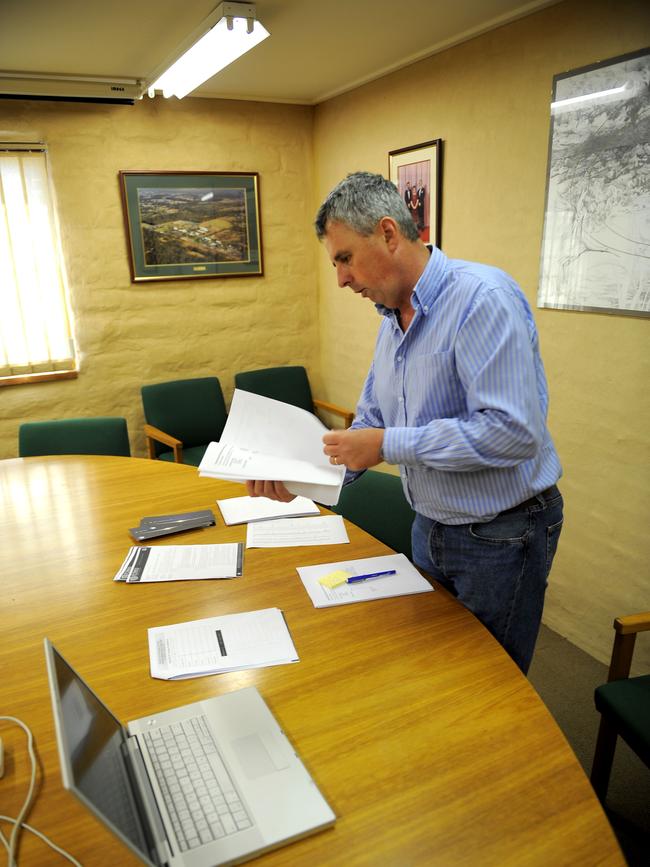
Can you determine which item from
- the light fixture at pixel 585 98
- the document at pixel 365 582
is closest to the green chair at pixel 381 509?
the document at pixel 365 582

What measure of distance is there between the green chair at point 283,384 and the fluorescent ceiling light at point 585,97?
85.4 inches

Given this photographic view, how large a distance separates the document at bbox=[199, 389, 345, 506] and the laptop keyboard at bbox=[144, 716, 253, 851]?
23.2 inches

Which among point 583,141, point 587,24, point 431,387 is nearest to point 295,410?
point 431,387

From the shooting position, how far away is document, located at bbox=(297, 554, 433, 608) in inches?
59.6

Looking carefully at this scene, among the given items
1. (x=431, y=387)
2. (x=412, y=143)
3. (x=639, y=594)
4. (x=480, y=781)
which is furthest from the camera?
(x=412, y=143)

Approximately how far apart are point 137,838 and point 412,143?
3354 mm

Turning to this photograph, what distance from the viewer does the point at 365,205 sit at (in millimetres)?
1431

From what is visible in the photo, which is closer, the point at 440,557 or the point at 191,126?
the point at 440,557

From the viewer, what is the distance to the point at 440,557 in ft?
5.23

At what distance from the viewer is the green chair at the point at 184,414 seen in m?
3.88

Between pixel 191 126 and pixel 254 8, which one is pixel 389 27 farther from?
pixel 191 126

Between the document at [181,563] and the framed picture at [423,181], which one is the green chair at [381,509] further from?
the framed picture at [423,181]

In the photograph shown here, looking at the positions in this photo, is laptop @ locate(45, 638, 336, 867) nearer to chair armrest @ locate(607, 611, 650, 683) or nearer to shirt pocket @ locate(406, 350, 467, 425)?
shirt pocket @ locate(406, 350, 467, 425)

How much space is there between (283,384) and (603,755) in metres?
3.02
